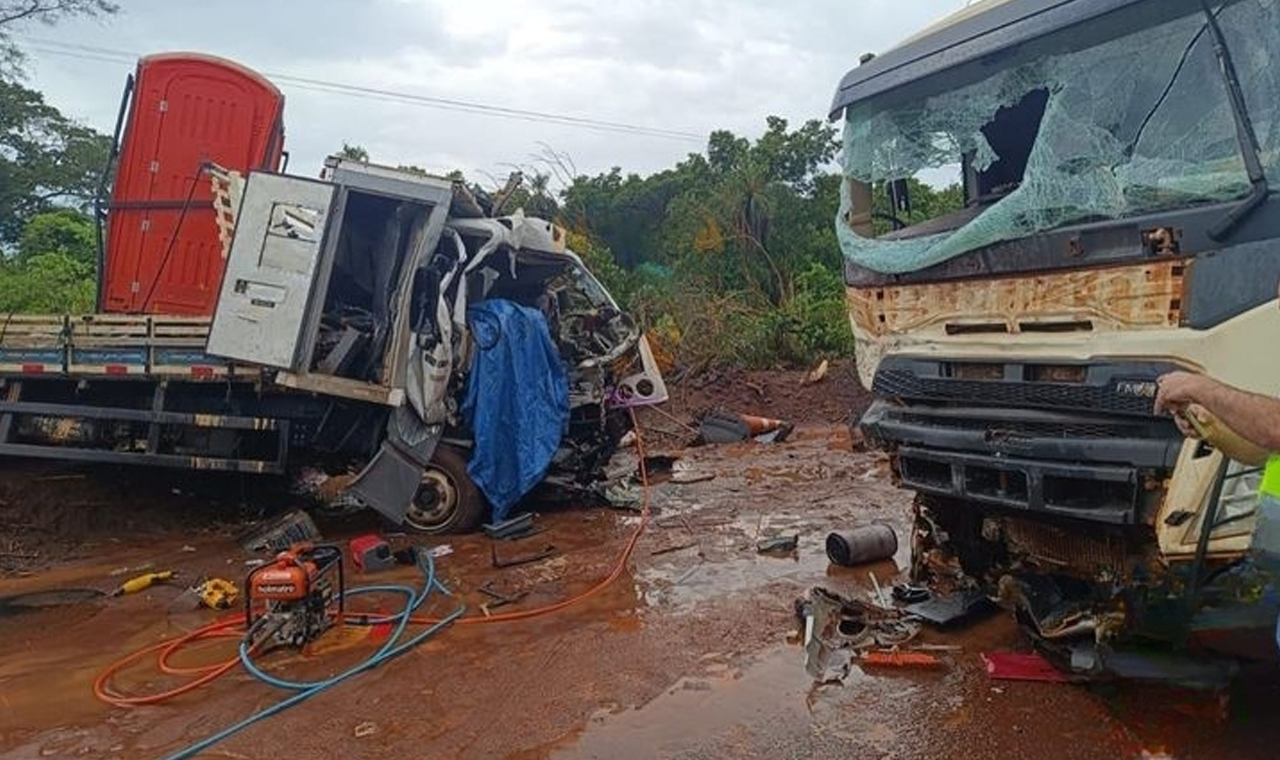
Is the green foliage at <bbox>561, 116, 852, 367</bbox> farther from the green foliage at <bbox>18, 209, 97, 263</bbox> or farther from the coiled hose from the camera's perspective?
the coiled hose

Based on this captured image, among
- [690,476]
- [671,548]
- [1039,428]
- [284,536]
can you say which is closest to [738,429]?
[690,476]

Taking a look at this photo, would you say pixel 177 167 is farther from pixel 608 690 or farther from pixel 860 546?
pixel 860 546

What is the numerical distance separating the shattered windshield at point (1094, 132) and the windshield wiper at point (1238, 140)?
20mm

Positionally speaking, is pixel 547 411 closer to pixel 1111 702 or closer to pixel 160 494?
pixel 160 494

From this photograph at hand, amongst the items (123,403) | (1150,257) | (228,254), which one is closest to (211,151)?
(228,254)

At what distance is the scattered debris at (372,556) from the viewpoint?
614cm

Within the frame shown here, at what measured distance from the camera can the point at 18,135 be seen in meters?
20.5

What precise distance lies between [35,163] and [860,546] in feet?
70.3

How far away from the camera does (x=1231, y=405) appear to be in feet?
7.20

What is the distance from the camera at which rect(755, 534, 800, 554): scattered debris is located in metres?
6.31

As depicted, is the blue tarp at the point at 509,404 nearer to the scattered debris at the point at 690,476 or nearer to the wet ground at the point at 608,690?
the wet ground at the point at 608,690

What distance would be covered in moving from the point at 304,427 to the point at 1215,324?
6.06 m

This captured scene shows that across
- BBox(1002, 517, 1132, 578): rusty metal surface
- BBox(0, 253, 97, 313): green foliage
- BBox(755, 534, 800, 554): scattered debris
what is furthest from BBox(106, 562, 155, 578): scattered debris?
BBox(0, 253, 97, 313): green foliage

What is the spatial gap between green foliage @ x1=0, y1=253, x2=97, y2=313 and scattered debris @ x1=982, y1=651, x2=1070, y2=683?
10783 millimetres
